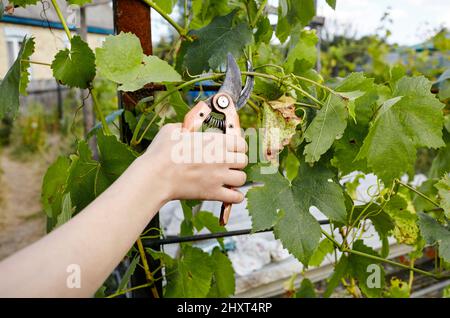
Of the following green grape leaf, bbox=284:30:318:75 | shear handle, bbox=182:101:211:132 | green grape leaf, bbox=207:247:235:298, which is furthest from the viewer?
green grape leaf, bbox=207:247:235:298

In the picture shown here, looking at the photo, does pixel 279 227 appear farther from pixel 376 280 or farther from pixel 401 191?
pixel 401 191

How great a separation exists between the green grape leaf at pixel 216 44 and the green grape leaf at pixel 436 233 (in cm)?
45

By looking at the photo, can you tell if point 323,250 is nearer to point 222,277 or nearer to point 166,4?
point 222,277

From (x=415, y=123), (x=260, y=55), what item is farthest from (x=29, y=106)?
(x=415, y=123)

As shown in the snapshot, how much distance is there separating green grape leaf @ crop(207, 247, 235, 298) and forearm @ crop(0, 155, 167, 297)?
1.84 ft

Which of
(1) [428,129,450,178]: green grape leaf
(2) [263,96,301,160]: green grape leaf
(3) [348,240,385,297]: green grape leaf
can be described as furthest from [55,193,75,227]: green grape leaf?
(1) [428,129,450,178]: green grape leaf

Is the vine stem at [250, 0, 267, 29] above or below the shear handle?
above

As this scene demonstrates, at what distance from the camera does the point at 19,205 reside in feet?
13.5

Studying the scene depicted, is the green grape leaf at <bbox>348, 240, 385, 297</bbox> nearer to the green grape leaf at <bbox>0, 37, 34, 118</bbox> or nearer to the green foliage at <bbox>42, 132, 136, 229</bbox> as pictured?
the green foliage at <bbox>42, 132, 136, 229</bbox>

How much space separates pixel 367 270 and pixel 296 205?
328 mm

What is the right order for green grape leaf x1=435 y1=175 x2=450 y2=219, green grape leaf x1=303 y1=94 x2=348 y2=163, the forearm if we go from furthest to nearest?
1. green grape leaf x1=435 y1=175 x2=450 y2=219
2. green grape leaf x1=303 y1=94 x2=348 y2=163
3. the forearm

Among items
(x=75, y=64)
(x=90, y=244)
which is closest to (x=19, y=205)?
(x=75, y=64)

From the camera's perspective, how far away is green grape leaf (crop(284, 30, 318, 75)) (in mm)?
854

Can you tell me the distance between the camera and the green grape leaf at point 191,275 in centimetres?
91
